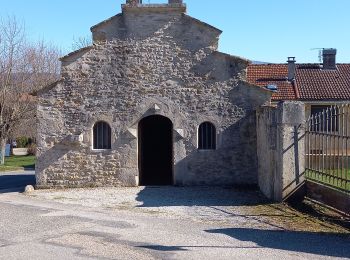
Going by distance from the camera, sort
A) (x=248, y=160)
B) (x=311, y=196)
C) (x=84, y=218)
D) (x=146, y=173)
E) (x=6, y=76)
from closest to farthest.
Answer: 1. (x=84, y=218)
2. (x=311, y=196)
3. (x=248, y=160)
4. (x=146, y=173)
5. (x=6, y=76)

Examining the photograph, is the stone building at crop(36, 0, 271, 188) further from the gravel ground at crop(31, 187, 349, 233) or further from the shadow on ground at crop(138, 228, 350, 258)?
the shadow on ground at crop(138, 228, 350, 258)

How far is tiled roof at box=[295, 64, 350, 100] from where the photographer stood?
1014 inches

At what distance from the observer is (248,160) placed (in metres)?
16.3

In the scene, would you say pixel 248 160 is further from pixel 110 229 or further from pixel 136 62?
pixel 110 229

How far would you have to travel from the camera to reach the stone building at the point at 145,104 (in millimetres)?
16359

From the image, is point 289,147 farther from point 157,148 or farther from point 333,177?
point 157,148

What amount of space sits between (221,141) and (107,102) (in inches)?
161

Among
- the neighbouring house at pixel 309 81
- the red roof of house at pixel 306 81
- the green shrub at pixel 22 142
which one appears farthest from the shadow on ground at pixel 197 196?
the green shrub at pixel 22 142

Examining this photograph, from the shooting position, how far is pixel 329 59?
96.7 feet

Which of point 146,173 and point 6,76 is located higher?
point 6,76

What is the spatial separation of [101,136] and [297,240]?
31.3 ft

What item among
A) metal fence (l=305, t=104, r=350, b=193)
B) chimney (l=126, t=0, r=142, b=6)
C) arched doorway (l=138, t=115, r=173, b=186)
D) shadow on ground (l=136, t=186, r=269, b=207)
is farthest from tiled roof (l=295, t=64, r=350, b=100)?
metal fence (l=305, t=104, r=350, b=193)

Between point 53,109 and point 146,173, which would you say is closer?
point 53,109

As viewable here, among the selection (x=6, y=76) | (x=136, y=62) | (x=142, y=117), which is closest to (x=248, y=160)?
(x=142, y=117)
